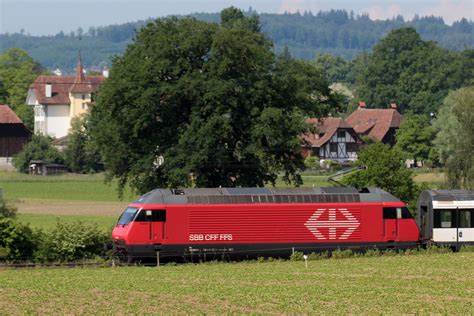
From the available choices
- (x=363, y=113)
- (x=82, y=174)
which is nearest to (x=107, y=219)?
(x=82, y=174)

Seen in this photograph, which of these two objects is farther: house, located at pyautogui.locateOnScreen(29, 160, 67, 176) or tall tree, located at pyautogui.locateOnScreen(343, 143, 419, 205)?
house, located at pyautogui.locateOnScreen(29, 160, 67, 176)

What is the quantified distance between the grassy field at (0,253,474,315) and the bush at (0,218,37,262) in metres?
2.49

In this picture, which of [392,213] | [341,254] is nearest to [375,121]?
[392,213]

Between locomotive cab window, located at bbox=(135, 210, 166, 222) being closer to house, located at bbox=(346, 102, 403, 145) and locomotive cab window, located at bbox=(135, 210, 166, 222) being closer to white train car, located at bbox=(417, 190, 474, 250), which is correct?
white train car, located at bbox=(417, 190, 474, 250)

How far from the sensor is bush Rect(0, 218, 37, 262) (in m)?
52.6

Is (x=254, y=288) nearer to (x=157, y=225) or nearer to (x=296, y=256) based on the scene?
(x=157, y=225)

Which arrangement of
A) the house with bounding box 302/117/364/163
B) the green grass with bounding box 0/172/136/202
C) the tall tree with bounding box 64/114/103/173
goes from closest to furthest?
the green grass with bounding box 0/172/136/202, the tall tree with bounding box 64/114/103/173, the house with bounding box 302/117/364/163

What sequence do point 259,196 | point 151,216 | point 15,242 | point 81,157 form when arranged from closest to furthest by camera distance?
point 15,242 → point 151,216 → point 259,196 → point 81,157

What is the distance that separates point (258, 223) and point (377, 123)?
12669 centimetres

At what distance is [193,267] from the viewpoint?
51094 millimetres

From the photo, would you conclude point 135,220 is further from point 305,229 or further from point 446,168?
point 446,168

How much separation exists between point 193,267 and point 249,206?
5.14m

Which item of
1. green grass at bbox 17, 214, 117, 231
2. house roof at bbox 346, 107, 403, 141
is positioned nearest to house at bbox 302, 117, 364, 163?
house roof at bbox 346, 107, 403, 141

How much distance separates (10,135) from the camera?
166500mm
